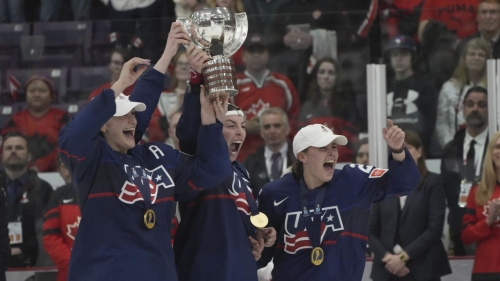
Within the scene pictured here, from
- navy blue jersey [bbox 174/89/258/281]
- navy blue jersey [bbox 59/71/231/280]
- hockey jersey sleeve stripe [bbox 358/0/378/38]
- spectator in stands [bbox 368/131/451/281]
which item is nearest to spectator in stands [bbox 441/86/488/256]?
spectator in stands [bbox 368/131/451/281]

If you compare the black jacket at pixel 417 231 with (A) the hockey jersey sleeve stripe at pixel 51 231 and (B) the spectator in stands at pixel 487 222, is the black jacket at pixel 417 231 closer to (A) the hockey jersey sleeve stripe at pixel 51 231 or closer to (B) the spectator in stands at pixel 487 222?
(B) the spectator in stands at pixel 487 222

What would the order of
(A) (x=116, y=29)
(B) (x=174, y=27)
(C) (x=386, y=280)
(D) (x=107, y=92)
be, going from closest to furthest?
1. (D) (x=107, y=92)
2. (B) (x=174, y=27)
3. (C) (x=386, y=280)
4. (A) (x=116, y=29)

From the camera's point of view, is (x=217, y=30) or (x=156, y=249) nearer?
(x=156, y=249)

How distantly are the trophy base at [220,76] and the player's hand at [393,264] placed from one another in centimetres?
263

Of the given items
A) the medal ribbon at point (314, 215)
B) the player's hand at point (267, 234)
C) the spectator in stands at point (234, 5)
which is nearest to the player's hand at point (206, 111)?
the player's hand at point (267, 234)

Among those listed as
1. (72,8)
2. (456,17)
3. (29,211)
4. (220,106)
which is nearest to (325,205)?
(220,106)

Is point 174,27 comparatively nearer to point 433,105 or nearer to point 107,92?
point 107,92

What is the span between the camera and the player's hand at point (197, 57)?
13.0 feet

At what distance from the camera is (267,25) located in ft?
21.4

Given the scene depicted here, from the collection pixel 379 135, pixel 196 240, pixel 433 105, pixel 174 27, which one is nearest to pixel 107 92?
pixel 174 27

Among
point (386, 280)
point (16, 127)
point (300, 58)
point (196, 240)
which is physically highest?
point (300, 58)

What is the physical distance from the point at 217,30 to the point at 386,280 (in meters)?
2.75

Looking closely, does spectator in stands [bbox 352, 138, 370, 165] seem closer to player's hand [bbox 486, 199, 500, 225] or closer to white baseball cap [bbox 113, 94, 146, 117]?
player's hand [bbox 486, 199, 500, 225]

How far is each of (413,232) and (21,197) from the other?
Result: 2.70 m
